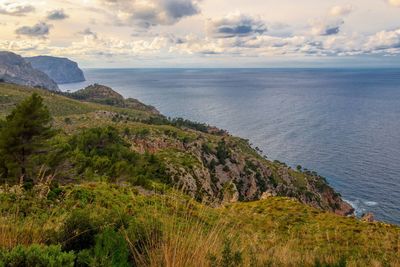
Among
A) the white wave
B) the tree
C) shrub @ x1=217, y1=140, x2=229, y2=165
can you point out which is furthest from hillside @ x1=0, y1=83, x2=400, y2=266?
the white wave

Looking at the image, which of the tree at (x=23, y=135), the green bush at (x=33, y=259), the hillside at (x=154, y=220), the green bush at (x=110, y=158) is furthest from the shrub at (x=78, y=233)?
the green bush at (x=110, y=158)

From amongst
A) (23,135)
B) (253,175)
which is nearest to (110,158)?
(23,135)

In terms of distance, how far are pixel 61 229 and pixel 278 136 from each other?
132 m

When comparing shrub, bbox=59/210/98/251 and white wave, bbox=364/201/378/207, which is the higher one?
shrub, bbox=59/210/98/251

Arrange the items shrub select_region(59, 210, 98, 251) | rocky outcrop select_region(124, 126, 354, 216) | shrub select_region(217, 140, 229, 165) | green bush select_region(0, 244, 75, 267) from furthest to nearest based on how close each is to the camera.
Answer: shrub select_region(217, 140, 229, 165)
rocky outcrop select_region(124, 126, 354, 216)
shrub select_region(59, 210, 98, 251)
green bush select_region(0, 244, 75, 267)

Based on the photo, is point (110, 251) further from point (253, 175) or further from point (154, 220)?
point (253, 175)

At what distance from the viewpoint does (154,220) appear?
6.87m

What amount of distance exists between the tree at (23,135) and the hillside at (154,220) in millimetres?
924

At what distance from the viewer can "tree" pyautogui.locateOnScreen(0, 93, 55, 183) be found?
23.3 m

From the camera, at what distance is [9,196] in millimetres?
9234

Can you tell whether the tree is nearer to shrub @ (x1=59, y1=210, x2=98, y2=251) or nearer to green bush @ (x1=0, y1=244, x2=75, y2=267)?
shrub @ (x1=59, y1=210, x2=98, y2=251)

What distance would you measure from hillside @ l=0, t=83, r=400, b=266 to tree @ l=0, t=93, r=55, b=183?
92 centimetres

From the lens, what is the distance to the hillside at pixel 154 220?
5.52 m

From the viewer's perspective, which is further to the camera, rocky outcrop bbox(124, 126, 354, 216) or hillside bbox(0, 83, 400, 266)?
rocky outcrop bbox(124, 126, 354, 216)
